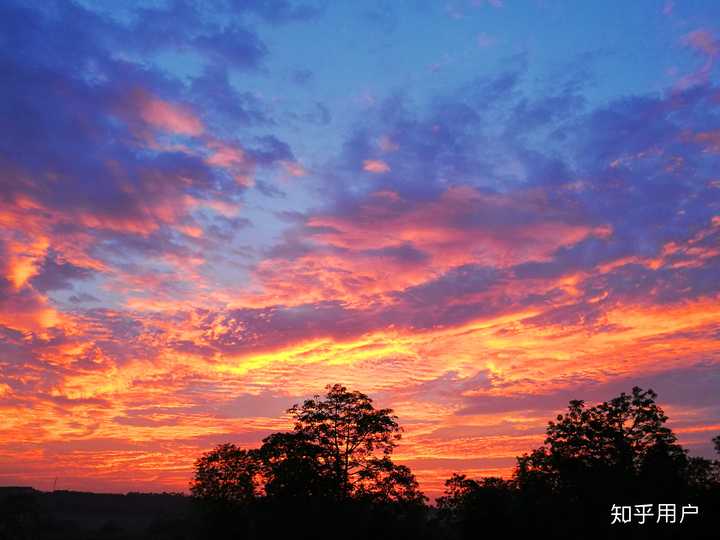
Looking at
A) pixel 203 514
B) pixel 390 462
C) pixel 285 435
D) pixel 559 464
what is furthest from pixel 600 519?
pixel 203 514

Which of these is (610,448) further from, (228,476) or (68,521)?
(68,521)

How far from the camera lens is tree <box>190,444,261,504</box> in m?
67.9

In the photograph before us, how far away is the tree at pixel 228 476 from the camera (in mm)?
67875

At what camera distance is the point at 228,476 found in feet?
230

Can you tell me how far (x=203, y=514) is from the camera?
221ft

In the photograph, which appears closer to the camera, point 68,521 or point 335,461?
point 335,461

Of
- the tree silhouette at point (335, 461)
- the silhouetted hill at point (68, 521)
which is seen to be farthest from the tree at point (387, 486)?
the silhouetted hill at point (68, 521)

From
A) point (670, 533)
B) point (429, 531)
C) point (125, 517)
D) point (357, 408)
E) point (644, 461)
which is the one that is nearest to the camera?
point (670, 533)

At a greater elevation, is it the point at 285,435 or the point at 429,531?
the point at 285,435

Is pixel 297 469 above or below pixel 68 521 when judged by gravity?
above

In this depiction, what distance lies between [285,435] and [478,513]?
2032 centimetres

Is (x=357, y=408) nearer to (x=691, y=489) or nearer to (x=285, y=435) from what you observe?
(x=285, y=435)

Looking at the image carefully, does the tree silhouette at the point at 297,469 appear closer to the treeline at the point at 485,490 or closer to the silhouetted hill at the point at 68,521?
the treeline at the point at 485,490

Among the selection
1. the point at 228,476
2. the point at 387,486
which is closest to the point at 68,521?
the point at 228,476
